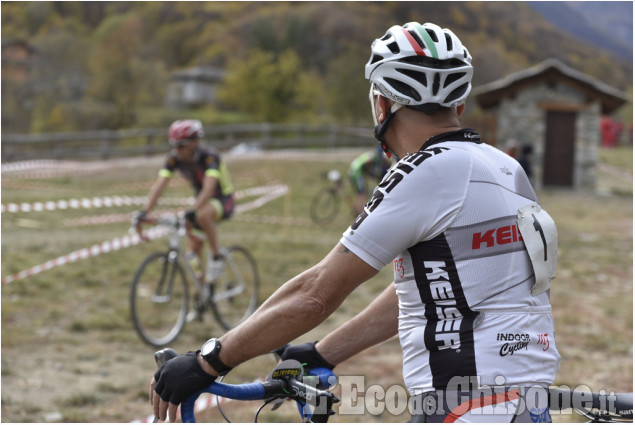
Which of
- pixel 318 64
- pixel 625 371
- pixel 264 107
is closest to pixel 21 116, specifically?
pixel 264 107

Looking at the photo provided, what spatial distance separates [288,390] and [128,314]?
20.2 ft

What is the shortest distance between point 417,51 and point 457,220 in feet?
1.86

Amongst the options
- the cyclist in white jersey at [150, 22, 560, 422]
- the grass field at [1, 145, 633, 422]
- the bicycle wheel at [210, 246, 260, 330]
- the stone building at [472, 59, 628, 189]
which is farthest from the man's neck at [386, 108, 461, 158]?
the stone building at [472, 59, 628, 189]

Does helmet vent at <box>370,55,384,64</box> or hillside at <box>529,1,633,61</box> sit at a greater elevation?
hillside at <box>529,1,633,61</box>

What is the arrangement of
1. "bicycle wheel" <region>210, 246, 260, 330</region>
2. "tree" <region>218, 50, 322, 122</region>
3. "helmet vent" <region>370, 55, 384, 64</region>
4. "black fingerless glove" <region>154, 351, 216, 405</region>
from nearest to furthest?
"black fingerless glove" <region>154, 351, 216, 405</region>, "helmet vent" <region>370, 55, 384, 64</region>, "bicycle wheel" <region>210, 246, 260, 330</region>, "tree" <region>218, 50, 322, 122</region>

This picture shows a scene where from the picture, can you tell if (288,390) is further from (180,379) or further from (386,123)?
(386,123)

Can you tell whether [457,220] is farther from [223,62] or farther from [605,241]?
[223,62]

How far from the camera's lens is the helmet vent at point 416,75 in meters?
2.19

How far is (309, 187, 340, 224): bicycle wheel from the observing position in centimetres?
1730

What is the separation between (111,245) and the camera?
10023mm

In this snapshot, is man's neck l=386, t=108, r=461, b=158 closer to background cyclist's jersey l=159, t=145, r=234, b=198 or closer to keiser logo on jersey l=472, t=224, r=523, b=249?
keiser logo on jersey l=472, t=224, r=523, b=249

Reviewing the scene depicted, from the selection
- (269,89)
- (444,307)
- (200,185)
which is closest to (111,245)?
(200,185)

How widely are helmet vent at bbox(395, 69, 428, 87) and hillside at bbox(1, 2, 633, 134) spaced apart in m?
31.3

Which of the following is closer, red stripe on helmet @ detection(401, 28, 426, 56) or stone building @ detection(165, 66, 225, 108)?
red stripe on helmet @ detection(401, 28, 426, 56)
